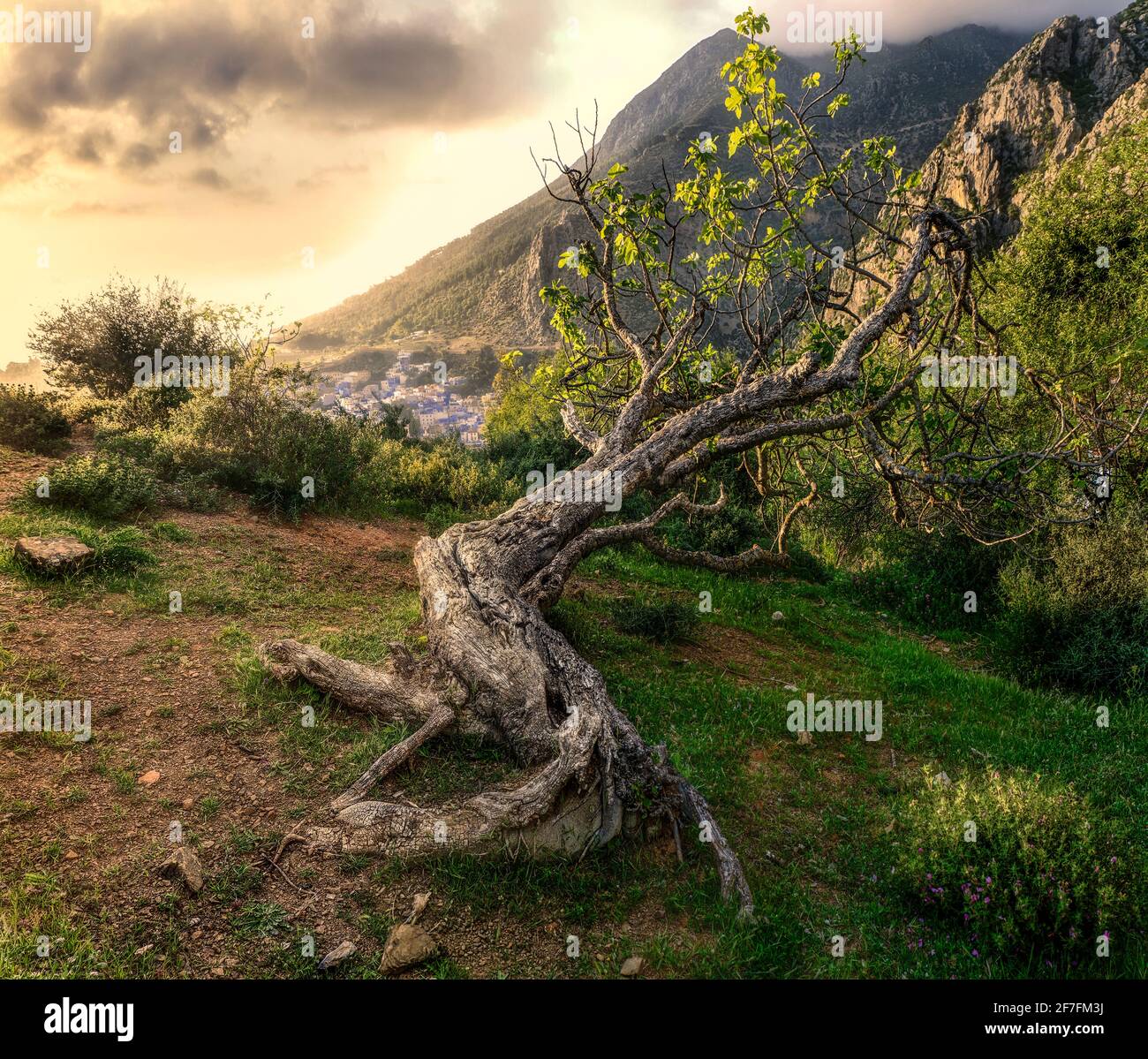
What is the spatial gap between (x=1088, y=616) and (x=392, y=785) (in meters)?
9.13

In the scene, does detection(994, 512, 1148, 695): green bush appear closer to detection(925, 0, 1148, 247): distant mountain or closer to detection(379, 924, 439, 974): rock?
detection(379, 924, 439, 974): rock

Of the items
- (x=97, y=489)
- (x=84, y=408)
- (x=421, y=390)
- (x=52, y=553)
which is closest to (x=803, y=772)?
(x=52, y=553)

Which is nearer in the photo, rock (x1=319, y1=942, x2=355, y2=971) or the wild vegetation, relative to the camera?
rock (x1=319, y1=942, x2=355, y2=971)

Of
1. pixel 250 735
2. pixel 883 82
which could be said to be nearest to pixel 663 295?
pixel 250 735

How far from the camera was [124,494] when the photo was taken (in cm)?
841

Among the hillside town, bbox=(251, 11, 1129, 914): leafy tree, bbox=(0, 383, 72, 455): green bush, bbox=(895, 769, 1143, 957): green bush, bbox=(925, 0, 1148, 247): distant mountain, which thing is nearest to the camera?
bbox=(895, 769, 1143, 957): green bush

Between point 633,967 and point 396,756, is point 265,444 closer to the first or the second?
point 396,756

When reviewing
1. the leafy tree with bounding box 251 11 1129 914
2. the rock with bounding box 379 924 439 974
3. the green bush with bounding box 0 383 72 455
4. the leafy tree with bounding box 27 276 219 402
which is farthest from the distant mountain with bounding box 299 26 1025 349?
the rock with bounding box 379 924 439 974

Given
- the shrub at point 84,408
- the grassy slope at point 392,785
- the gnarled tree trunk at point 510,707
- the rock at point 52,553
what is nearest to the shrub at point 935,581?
the grassy slope at point 392,785

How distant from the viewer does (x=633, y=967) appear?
304 centimetres

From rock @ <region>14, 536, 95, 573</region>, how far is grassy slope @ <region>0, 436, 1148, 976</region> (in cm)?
24

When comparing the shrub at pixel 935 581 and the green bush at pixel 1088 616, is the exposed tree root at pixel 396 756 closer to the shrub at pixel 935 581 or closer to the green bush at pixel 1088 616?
the green bush at pixel 1088 616

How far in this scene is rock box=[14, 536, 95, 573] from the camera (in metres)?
6.18

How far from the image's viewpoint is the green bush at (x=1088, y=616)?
25.2ft
